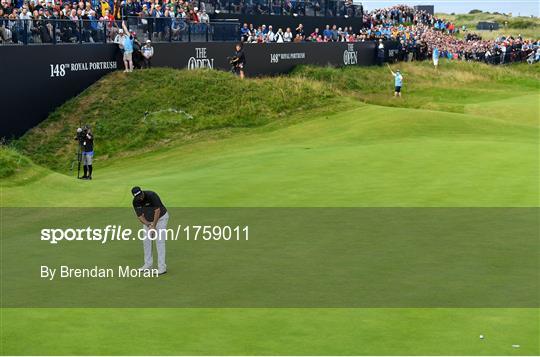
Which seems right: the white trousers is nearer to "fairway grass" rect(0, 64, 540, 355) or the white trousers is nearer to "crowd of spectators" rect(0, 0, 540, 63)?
"fairway grass" rect(0, 64, 540, 355)

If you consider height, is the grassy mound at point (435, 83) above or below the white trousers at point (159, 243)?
below

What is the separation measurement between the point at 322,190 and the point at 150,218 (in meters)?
9.64

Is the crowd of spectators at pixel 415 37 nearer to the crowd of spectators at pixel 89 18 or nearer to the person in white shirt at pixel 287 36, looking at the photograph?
the person in white shirt at pixel 287 36

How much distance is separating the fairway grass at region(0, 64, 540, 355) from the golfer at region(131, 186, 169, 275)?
2.21m

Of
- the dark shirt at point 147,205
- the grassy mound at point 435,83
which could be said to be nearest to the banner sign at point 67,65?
the grassy mound at point 435,83

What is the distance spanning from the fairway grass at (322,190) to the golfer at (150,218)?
2.21 meters

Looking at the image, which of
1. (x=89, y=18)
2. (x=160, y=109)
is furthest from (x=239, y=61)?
(x=89, y=18)

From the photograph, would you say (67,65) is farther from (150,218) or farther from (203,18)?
(150,218)

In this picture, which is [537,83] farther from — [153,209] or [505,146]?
[153,209]

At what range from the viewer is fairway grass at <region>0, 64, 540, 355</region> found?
1313 centimetres

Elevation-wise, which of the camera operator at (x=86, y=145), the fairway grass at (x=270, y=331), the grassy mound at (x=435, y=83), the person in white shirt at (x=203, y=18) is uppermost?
the person in white shirt at (x=203, y=18)

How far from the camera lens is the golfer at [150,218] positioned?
54.2 ft

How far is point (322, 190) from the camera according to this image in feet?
84.8

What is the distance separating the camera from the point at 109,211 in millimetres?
24609
